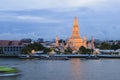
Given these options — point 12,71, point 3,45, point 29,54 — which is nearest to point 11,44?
point 3,45

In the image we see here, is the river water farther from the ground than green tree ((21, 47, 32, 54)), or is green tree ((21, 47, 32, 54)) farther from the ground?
green tree ((21, 47, 32, 54))

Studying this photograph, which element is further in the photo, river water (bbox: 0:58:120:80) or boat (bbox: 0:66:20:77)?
boat (bbox: 0:66:20:77)

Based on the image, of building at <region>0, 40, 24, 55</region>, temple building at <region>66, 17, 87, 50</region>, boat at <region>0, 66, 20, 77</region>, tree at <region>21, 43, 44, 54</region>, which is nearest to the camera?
boat at <region>0, 66, 20, 77</region>

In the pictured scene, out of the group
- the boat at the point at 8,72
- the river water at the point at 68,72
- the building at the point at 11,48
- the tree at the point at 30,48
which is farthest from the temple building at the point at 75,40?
the boat at the point at 8,72

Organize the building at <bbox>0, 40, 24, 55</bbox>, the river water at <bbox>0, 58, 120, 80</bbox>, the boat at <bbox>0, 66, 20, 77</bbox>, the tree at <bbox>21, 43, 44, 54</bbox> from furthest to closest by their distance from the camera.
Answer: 1. the building at <bbox>0, 40, 24, 55</bbox>
2. the tree at <bbox>21, 43, 44, 54</bbox>
3. the boat at <bbox>0, 66, 20, 77</bbox>
4. the river water at <bbox>0, 58, 120, 80</bbox>

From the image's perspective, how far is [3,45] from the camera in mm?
74375

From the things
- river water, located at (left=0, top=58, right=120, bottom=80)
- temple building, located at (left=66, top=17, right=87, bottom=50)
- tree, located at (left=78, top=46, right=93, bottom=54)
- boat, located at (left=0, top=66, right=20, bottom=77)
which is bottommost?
river water, located at (left=0, top=58, right=120, bottom=80)

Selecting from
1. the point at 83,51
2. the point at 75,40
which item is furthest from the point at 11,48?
the point at 83,51

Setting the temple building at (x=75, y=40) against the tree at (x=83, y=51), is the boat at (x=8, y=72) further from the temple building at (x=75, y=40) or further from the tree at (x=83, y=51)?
the temple building at (x=75, y=40)

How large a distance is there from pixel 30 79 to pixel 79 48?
1758 inches

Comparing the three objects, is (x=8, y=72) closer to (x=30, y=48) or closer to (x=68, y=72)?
(x=68, y=72)

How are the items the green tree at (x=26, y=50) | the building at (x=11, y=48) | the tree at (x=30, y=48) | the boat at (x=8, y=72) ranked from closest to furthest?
the boat at (x=8, y=72)
the green tree at (x=26, y=50)
the tree at (x=30, y=48)
the building at (x=11, y=48)

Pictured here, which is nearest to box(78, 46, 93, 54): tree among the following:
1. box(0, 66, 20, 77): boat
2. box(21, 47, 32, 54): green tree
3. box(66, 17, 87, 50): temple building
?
box(66, 17, 87, 50): temple building

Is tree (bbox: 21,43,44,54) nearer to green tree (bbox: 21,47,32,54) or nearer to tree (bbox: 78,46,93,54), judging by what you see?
green tree (bbox: 21,47,32,54)
